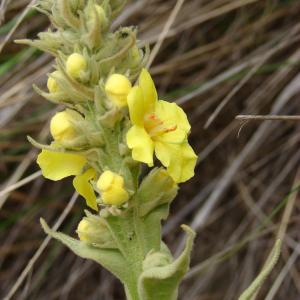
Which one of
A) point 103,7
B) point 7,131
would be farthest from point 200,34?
point 103,7

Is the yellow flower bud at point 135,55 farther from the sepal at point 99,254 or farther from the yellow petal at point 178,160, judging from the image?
the sepal at point 99,254

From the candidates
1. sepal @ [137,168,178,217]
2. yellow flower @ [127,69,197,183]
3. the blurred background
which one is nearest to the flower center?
yellow flower @ [127,69,197,183]

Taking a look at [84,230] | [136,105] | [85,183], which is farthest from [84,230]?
[136,105]

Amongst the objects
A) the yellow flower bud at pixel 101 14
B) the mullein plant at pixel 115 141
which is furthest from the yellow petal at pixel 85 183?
the yellow flower bud at pixel 101 14

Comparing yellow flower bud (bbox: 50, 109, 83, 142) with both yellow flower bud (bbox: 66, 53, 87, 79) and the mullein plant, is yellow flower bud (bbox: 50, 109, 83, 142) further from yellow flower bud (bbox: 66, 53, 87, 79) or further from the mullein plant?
yellow flower bud (bbox: 66, 53, 87, 79)

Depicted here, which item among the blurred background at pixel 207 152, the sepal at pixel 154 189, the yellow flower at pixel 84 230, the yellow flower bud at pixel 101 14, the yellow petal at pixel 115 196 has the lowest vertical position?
the blurred background at pixel 207 152

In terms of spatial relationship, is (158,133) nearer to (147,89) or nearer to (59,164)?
(147,89)
